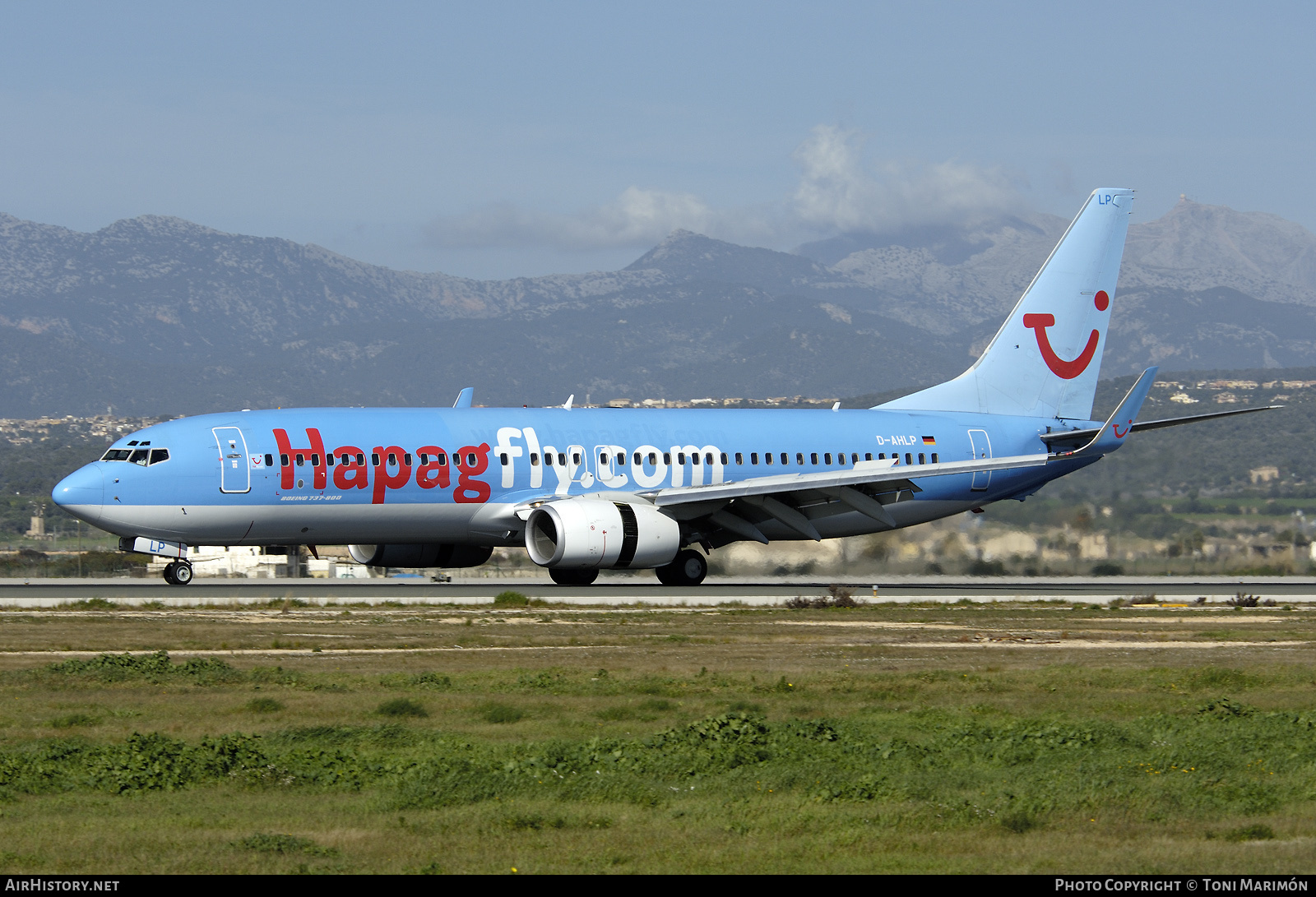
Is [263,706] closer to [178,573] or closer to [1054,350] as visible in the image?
[178,573]

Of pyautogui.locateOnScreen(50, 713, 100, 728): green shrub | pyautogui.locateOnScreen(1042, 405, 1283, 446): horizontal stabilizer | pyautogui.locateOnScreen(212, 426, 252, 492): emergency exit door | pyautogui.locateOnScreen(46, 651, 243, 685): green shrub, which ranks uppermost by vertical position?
pyautogui.locateOnScreen(1042, 405, 1283, 446): horizontal stabilizer

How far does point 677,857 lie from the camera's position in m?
12.5

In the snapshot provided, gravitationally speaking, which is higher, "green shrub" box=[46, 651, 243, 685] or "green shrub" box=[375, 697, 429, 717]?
"green shrub" box=[46, 651, 243, 685]

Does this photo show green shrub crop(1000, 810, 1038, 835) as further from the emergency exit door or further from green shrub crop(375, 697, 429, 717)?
the emergency exit door

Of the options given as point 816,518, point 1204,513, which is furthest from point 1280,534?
point 816,518

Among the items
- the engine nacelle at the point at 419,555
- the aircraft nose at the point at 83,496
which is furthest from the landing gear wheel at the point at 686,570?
the aircraft nose at the point at 83,496

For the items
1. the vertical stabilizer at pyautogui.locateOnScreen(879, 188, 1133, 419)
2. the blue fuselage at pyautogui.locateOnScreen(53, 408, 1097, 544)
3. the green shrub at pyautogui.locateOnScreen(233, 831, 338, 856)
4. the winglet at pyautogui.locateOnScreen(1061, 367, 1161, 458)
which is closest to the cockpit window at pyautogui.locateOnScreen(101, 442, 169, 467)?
the blue fuselage at pyautogui.locateOnScreen(53, 408, 1097, 544)

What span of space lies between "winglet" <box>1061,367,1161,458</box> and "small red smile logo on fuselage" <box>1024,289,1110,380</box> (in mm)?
3184

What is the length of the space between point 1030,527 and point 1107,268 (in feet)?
30.5

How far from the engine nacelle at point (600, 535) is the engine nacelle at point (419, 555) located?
3945 millimetres

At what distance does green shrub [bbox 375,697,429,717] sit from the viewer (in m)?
19.8

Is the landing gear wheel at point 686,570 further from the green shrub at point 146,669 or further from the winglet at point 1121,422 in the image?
the green shrub at point 146,669

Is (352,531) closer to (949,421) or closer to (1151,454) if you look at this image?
(949,421)

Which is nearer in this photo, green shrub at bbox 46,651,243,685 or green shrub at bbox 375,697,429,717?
green shrub at bbox 375,697,429,717
